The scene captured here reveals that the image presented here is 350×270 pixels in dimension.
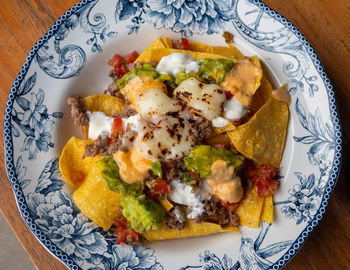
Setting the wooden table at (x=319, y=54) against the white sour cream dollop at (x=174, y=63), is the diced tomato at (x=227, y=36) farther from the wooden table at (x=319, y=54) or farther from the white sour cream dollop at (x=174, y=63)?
the wooden table at (x=319, y=54)

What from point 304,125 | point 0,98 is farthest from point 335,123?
point 0,98

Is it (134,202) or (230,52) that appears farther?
(230,52)

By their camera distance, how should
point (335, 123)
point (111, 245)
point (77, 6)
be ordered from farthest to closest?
point (77, 6)
point (111, 245)
point (335, 123)

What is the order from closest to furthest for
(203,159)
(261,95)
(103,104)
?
1. (203,159)
2. (261,95)
3. (103,104)

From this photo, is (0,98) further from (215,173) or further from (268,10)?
(268,10)

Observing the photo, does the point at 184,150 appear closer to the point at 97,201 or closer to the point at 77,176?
the point at 97,201

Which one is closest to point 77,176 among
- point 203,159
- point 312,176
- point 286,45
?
point 203,159

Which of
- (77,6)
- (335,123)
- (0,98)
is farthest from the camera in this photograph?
(0,98)
